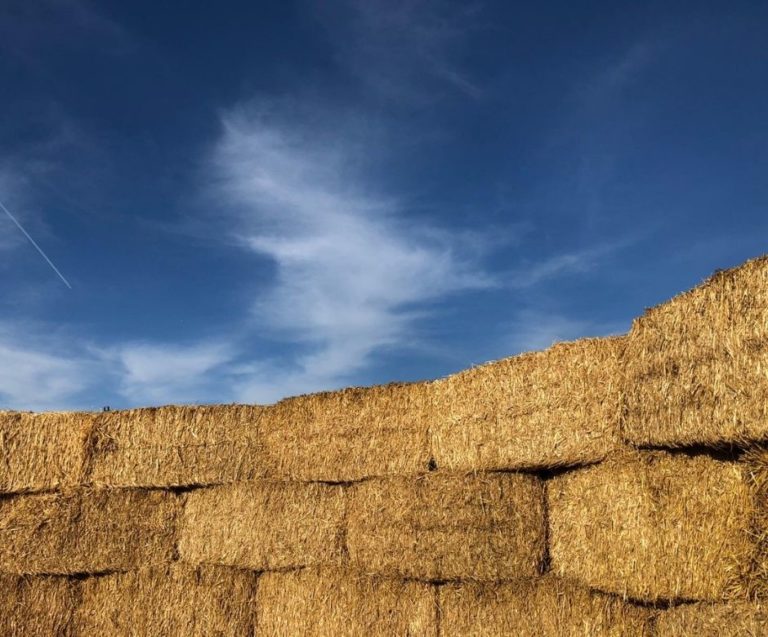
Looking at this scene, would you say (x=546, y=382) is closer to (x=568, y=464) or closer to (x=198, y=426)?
(x=568, y=464)

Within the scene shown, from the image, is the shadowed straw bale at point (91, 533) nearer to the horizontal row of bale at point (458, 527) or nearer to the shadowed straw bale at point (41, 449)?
the horizontal row of bale at point (458, 527)

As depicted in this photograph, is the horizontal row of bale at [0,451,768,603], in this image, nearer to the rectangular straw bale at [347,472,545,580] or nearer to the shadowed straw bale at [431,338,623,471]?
the rectangular straw bale at [347,472,545,580]

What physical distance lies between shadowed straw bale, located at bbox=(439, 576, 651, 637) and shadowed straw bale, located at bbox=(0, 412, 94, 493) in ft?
16.4

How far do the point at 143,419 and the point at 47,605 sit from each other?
7.86 ft

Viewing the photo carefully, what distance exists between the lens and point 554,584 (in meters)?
7.85

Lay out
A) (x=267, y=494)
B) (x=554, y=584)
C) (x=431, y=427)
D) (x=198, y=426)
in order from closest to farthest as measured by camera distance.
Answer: (x=554, y=584), (x=431, y=427), (x=267, y=494), (x=198, y=426)

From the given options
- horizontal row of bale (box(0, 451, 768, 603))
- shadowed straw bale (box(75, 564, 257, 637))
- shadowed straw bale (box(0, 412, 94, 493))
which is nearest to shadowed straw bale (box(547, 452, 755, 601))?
horizontal row of bale (box(0, 451, 768, 603))

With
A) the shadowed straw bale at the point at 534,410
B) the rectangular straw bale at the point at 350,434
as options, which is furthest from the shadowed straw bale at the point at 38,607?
the shadowed straw bale at the point at 534,410

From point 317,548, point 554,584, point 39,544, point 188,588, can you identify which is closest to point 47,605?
point 39,544

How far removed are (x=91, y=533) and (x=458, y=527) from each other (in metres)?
4.61

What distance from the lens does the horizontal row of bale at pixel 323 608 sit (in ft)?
24.0

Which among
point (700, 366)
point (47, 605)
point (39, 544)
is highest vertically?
point (700, 366)

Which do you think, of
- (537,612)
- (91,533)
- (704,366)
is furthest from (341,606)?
(704,366)

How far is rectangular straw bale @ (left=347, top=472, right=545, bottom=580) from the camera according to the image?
8.27 meters
